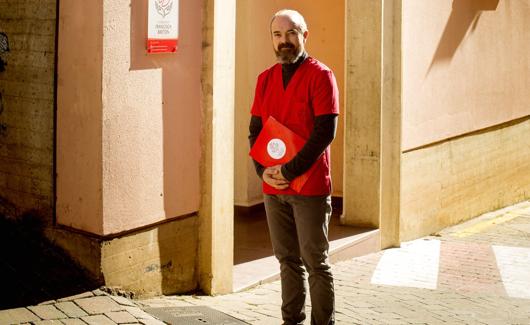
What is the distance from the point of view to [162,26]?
6191 millimetres

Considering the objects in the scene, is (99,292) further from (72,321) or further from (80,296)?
(72,321)

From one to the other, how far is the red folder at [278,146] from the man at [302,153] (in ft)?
0.13

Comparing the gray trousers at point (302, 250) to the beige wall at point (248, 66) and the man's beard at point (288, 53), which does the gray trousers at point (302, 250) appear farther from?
the beige wall at point (248, 66)

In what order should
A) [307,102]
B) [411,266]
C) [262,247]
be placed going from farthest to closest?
[411,266]
[262,247]
[307,102]

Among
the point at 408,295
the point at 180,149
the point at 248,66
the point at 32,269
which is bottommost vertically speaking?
the point at 408,295

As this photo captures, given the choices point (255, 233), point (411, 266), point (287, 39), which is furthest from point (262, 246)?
point (287, 39)

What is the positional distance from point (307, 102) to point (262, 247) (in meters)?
3.58

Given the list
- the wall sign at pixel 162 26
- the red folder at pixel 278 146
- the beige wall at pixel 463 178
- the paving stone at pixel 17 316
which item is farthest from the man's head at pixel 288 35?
the beige wall at pixel 463 178

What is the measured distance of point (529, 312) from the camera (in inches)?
279

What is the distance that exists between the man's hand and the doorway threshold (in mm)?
1985

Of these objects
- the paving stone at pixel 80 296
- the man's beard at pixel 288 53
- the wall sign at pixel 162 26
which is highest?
the wall sign at pixel 162 26

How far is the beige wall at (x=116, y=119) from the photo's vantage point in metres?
5.79

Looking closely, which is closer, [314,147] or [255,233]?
[314,147]

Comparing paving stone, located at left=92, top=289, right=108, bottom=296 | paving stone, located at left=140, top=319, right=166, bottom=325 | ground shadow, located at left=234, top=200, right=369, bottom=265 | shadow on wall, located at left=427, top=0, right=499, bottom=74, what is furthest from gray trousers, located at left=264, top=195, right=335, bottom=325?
shadow on wall, located at left=427, top=0, right=499, bottom=74
